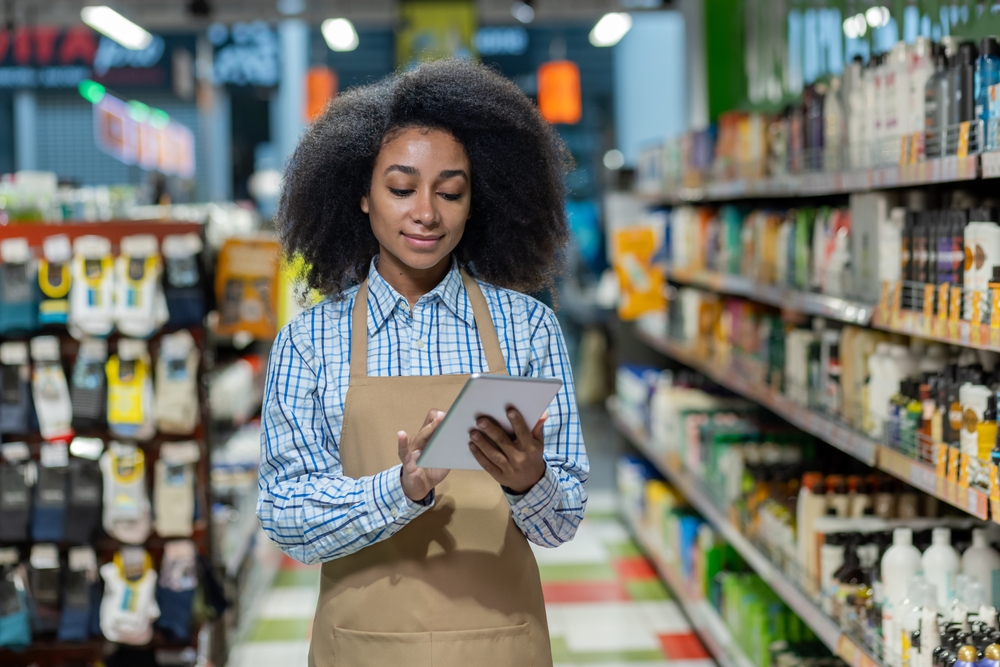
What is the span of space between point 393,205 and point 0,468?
2682mm

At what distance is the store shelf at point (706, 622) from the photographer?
14.2 ft

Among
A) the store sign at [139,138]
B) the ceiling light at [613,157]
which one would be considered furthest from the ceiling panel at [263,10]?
the ceiling light at [613,157]

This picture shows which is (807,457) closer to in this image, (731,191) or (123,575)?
(731,191)

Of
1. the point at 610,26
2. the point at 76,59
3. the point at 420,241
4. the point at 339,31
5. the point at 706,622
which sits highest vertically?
the point at 339,31

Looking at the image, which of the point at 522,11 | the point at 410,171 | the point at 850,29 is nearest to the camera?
the point at 410,171

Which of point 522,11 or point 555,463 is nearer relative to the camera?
point 555,463

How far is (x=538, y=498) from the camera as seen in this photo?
1.80 meters

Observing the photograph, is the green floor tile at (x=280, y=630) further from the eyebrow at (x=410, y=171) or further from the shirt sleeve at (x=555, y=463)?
the eyebrow at (x=410, y=171)

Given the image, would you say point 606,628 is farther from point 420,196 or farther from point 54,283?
point 420,196

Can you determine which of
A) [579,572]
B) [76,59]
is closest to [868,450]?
[579,572]

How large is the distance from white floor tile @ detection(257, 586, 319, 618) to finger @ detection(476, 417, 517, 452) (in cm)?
395

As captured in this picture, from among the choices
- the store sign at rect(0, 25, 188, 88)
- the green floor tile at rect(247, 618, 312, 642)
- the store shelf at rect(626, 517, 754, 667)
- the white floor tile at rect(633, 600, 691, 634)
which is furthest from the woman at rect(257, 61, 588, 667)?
the store sign at rect(0, 25, 188, 88)

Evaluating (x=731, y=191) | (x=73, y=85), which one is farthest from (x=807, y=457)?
(x=73, y=85)

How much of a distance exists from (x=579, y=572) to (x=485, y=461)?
468 cm
